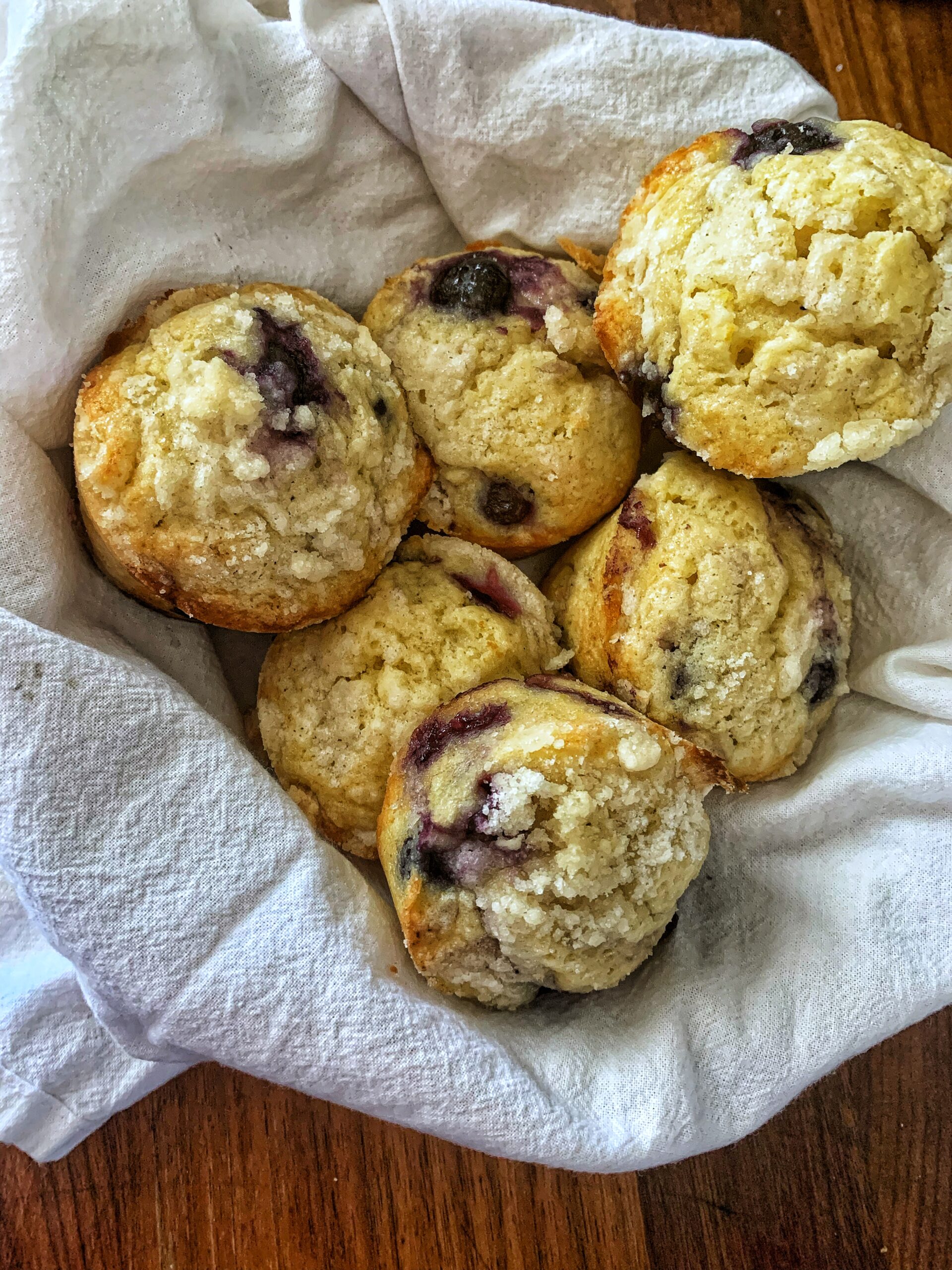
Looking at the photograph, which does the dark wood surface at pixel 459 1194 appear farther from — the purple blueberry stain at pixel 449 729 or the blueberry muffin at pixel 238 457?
the blueberry muffin at pixel 238 457

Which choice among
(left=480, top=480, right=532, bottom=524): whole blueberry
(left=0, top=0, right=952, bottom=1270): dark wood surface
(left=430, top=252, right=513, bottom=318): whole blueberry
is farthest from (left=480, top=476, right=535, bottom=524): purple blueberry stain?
(left=0, top=0, right=952, bottom=1270): dark wood surface

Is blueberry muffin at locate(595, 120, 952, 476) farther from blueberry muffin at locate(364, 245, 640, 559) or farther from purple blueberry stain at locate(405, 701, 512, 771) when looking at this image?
purple blueberry stain at locate(405, 701, 512, 771)

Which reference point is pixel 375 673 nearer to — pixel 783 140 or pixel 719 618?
pixel 719 618

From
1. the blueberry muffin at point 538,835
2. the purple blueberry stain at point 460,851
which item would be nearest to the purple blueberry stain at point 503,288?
the blueberry muffin at point 538,835

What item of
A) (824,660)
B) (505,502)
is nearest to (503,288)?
(505,502)

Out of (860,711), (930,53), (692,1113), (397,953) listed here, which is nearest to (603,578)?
(860,711)
